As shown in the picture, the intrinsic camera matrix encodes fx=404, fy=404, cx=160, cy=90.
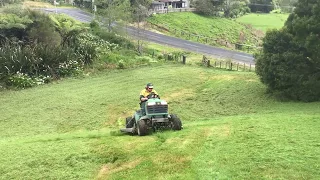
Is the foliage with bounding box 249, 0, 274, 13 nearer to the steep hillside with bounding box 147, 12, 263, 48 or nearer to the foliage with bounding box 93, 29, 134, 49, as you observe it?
the steep hillside with bounding box 147, 12, 263, 48

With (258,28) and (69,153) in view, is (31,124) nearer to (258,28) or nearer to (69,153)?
(69,153)

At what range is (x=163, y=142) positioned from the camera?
9562 millimetres

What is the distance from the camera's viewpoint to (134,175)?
7.75 meters

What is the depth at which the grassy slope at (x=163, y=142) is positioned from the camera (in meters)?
7.80

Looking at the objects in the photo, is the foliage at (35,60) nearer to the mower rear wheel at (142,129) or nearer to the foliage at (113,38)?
the foliage at (113,38)

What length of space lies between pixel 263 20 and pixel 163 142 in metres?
63.7

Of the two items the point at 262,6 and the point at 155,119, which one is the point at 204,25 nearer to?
the point at 262,6

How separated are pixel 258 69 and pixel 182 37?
3240 centimetres

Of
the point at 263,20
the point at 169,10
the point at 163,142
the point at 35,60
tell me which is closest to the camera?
the point at 163,142

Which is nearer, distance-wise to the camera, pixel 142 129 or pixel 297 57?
pixel 142 129

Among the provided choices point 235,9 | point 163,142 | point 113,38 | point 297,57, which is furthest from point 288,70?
point 235,9

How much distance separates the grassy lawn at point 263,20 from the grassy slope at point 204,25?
415 cm

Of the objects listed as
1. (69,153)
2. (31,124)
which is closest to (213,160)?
(69,153)

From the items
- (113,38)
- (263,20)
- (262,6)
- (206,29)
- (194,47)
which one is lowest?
(194,47)
